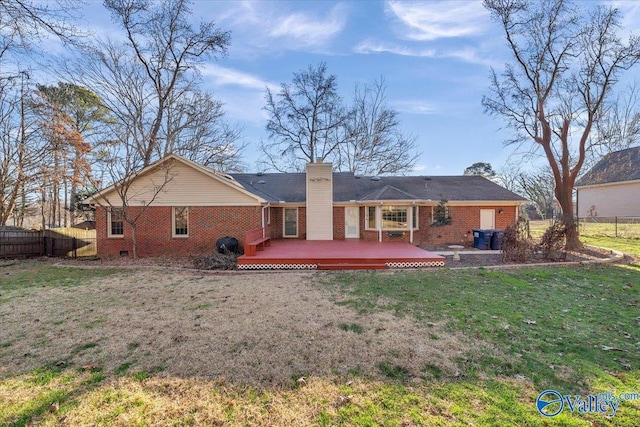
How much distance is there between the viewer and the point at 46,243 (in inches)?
526

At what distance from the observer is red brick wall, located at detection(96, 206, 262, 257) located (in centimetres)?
1288

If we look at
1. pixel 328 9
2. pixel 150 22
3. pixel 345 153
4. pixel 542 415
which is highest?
pixel 150 22

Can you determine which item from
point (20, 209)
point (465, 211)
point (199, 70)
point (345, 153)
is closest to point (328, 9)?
point (199, 70)

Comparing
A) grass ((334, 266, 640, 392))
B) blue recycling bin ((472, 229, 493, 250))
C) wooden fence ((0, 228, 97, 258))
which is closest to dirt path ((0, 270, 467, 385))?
grass ((334, 266, 640, 392))

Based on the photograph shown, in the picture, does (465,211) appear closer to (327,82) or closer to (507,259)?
(507,259)

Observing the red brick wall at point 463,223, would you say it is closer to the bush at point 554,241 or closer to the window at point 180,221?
the bush at point 554,241

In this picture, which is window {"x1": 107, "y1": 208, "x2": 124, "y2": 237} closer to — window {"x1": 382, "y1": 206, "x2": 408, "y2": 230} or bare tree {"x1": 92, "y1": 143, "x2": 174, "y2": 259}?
bare tree {"x1": 92, "y1": 143, "x2": 174, "y2": 259}

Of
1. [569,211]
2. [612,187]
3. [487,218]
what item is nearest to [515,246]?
[569,211]

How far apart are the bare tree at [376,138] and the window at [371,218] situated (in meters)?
12.4

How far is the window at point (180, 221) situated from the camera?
12992mm

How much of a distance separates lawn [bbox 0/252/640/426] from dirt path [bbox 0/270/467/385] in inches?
1.1

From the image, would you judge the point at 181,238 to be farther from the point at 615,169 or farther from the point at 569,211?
the point at 615,169

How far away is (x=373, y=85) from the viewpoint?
27234 millimetres

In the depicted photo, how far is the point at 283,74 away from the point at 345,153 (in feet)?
29.2
